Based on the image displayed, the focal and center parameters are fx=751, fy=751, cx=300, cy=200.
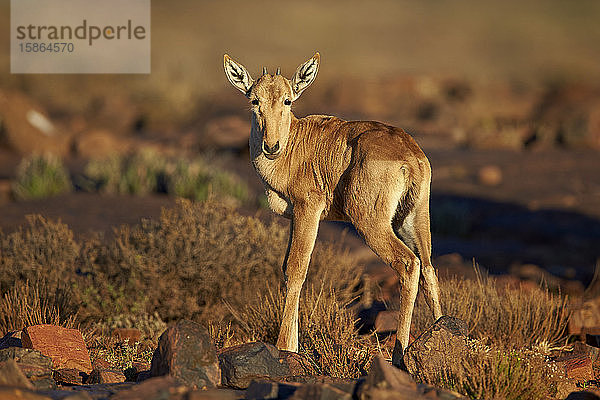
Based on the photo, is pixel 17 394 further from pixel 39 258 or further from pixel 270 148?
pixel 39 258

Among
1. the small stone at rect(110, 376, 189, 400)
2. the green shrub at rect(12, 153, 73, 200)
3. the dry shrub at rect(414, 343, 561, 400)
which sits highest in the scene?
the green shrub at rect(12, 153, 73, 200)

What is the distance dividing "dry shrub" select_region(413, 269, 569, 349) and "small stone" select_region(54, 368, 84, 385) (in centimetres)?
377

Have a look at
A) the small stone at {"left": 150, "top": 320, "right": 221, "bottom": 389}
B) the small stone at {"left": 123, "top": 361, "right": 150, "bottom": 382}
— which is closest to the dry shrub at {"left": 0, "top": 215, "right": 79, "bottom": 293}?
the small stone at {"left": 123, "top": 361, "right": 150, "bottom": 382}

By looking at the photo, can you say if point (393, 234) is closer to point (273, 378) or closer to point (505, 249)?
point (273, 378)

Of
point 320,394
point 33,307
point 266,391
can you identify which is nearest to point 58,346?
point 33,307

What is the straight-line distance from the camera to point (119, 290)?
355 inches

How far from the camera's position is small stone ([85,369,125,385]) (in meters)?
5.86

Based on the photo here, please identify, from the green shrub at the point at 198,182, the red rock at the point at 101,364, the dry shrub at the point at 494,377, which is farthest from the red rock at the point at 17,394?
the green shrub at the point at 198,182

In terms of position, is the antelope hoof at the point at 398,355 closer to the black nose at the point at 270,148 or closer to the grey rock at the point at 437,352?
the grey rock at the point at 437,352

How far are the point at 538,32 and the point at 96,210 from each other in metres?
72.3

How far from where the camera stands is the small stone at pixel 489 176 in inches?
769

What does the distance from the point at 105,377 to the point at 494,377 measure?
2.98 meters

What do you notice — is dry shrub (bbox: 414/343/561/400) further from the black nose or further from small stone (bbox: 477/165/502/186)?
small stone (bbox: 477/165/502/186)

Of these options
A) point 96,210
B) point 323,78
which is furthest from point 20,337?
point 323,78
